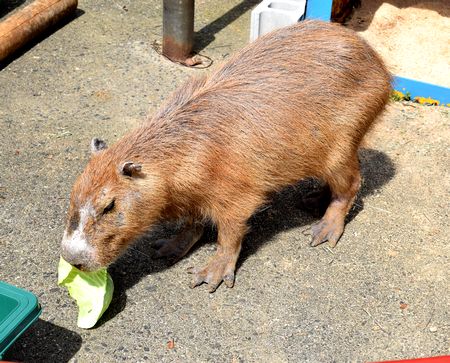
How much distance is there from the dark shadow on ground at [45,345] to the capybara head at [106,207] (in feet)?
1.35

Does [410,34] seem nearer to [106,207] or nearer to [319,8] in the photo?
[319,8]

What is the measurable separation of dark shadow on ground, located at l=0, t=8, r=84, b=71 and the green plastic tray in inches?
129

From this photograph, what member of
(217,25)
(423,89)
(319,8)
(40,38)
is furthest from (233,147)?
(40,38)

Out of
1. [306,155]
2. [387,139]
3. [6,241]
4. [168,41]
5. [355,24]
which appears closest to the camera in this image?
[306,155]

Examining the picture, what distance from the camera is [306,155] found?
392 centimetres

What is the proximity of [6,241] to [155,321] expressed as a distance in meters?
1.16

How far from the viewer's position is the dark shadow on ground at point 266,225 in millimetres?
4004

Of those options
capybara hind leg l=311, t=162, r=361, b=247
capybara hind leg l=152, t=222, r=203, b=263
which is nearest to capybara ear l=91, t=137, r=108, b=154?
capybara hind leg l=152, t=222, r=203, b=263

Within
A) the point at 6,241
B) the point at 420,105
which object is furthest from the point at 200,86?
the point at 420,105

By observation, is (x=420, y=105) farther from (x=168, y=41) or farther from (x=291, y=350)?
(x=291, y=350)

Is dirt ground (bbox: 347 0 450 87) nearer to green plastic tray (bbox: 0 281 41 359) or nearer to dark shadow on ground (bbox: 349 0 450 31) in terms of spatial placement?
dark shadow on ground (bbox: 349 0 450 31)

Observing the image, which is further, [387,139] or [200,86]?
[387,139]

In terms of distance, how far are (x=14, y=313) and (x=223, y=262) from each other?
1.31 meters

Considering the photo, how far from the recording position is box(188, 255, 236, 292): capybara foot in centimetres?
394
